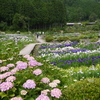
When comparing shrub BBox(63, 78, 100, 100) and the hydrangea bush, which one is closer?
the hydrangea bush

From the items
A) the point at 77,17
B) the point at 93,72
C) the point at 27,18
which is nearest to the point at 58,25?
the point at 27,18

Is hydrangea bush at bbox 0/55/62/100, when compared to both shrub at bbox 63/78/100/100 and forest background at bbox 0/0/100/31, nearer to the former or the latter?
shrub at bbox 63/78/100/100

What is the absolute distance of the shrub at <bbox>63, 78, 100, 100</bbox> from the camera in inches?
90.4

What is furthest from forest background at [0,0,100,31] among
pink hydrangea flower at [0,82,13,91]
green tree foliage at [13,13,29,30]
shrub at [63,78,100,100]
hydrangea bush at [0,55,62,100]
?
pink hydrangea flower at [0,82,13,91]

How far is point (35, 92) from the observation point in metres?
2.29

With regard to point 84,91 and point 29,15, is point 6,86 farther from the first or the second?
point 29,15

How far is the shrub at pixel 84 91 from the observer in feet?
7.53

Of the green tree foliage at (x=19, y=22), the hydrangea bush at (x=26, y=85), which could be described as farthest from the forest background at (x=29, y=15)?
the hydrangea bush at (x=26, y=85)

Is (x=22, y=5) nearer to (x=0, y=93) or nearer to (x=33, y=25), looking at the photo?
(x=33, y=25)

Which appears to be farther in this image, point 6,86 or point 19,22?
point 19,22

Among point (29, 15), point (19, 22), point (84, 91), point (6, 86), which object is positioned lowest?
point (84, 91)

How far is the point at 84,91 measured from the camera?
239cm

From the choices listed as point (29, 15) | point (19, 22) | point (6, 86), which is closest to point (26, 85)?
point (6, 86)

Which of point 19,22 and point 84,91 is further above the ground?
point 19,22
